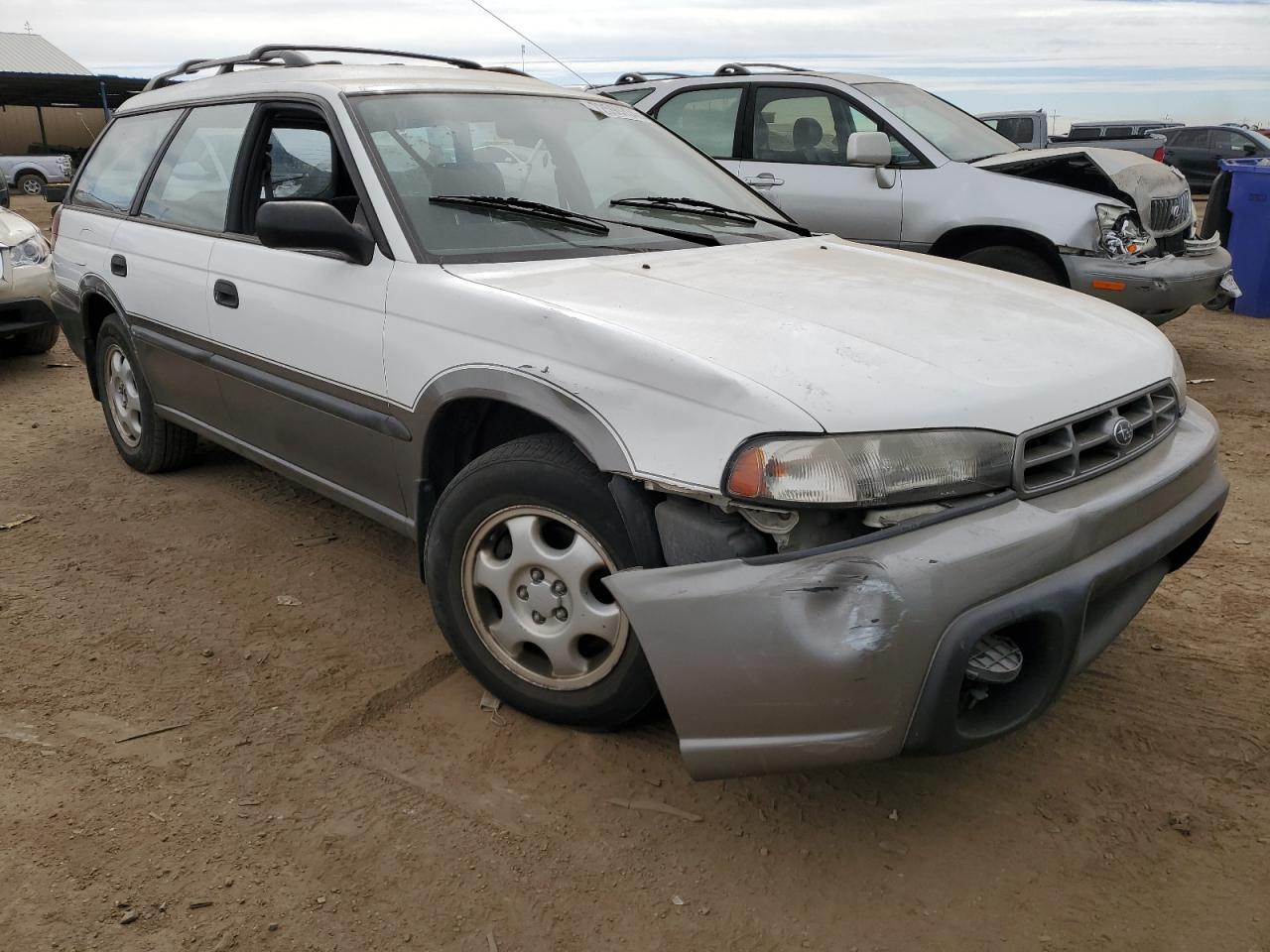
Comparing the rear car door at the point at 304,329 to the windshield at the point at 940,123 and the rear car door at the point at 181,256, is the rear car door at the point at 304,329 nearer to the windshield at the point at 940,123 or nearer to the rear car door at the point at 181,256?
the rear car door at the point at 181,256

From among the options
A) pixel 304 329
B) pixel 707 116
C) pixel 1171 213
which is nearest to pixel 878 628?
pixel 304 329

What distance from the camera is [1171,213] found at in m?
6.25

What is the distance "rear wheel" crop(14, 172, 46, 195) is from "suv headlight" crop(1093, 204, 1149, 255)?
2380 cm

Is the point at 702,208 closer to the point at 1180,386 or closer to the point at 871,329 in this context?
the point at 871,329

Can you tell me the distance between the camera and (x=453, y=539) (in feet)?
8.94

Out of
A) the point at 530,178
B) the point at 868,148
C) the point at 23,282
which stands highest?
the point at 868,148

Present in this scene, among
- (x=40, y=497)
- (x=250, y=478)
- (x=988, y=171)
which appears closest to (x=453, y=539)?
(x=250, y=478)

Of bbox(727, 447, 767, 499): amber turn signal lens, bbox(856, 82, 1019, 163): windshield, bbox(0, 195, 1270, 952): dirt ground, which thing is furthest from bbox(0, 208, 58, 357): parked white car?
bbox(727, 447, 767, 499): amber turn signal lens

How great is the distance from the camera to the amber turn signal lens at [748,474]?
2.06 metres

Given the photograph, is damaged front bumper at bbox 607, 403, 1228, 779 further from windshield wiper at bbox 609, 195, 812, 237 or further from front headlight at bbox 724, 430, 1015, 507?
windshield wiper at bbox 609, 195, 812, 237

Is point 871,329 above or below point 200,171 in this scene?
below

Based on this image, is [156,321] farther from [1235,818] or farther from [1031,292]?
[1235,818]

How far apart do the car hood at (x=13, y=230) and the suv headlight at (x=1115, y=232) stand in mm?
6915

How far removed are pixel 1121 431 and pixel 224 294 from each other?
9.39 feet
